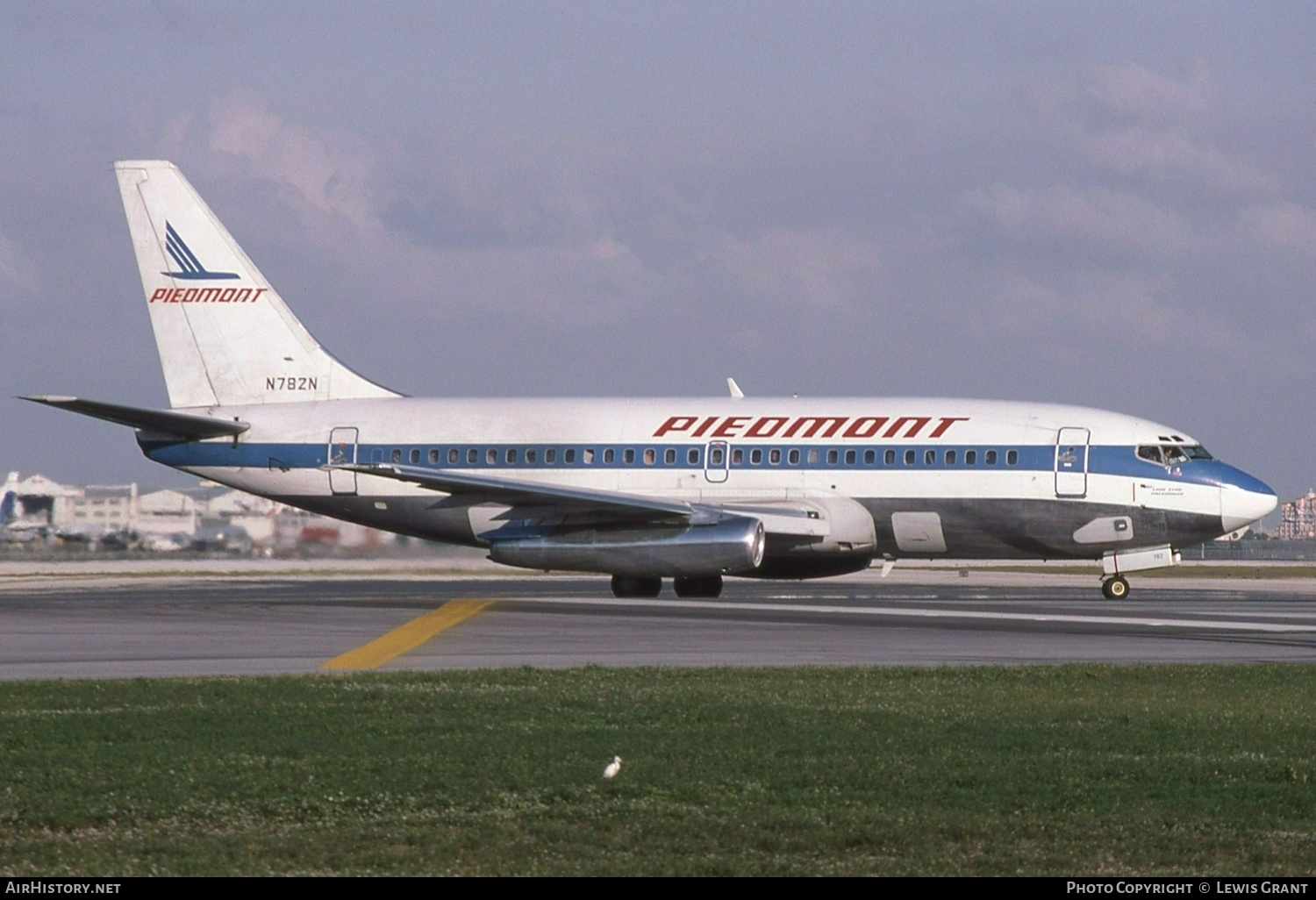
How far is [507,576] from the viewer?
41.8 meters

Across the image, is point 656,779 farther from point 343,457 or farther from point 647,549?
point 343,457

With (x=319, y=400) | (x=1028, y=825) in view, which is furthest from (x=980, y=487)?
(x=1028, y=825)

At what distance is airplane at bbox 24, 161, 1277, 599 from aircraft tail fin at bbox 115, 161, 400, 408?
4 cm

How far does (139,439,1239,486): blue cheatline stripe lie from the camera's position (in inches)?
1176

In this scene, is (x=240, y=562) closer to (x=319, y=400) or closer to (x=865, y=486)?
(x=319, y=400)

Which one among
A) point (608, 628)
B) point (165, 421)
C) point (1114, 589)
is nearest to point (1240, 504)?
point (1114, 589)

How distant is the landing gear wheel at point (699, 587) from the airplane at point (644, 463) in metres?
0.03

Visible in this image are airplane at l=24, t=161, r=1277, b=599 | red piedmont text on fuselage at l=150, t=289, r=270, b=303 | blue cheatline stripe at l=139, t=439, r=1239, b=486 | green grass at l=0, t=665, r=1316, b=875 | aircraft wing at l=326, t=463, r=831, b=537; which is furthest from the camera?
red piedmont text on fuselage at l=150, t=289, r=270, b=303

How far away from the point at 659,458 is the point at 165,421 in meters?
10.1

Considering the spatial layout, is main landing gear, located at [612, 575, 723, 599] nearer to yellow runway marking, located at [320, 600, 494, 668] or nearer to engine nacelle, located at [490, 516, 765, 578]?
engine nacelle, located at [490, 516, 765, 578]

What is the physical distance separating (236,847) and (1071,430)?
24.9 m

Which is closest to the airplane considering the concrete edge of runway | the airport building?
the concrete edge of runway

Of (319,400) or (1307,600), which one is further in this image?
(319,400)

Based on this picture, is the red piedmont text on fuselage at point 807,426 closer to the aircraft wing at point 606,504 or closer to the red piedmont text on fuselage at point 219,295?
the aircraft wing at point 606,504
